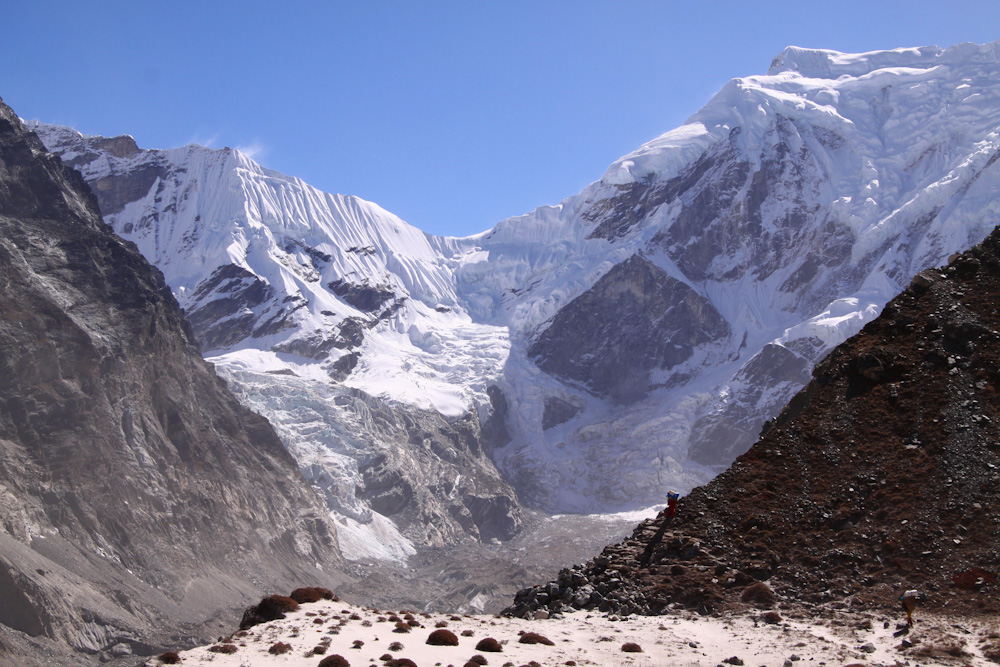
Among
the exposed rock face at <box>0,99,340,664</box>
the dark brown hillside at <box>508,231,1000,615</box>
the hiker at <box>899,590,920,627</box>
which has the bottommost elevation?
the hiker at <box>899,590,920,627</box>

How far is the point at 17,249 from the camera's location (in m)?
188

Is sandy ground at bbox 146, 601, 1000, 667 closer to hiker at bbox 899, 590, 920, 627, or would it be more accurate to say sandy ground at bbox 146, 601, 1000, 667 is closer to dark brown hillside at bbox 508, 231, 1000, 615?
hiker at bbox 899, 590, 920, 627

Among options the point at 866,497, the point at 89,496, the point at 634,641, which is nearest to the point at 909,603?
the point at 866,497

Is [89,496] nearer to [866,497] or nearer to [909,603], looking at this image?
[866,497]

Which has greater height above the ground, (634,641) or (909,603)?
(634,641)

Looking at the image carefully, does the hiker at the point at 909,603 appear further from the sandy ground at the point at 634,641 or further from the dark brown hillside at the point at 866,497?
the dark brown hillside at the point at 866,497

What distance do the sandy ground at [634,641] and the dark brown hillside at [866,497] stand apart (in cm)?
198

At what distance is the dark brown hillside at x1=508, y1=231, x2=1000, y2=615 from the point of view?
120 feet

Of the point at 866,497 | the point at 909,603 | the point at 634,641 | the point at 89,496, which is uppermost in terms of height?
the point at 89,496

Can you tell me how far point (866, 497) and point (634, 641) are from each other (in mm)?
13151

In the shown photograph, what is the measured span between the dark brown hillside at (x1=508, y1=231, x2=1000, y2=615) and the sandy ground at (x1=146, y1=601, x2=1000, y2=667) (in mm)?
1979

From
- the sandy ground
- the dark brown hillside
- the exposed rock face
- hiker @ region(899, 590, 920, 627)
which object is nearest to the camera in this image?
the sandy ground

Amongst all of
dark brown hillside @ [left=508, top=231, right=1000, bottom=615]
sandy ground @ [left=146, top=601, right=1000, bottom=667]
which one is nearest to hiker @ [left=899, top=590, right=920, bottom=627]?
sandy ground @ [left=146, top=601, right=1000, bottom=667]

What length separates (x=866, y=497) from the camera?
40.6 m
